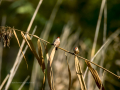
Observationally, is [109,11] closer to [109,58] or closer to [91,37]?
[91,37]

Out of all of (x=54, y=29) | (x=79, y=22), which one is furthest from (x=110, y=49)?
(x=54, y=29)

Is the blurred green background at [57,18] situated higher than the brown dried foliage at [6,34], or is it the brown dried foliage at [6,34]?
the blurred green background at [57,18]

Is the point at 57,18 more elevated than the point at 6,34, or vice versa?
the point at 57,18

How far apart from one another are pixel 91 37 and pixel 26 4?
1.05m

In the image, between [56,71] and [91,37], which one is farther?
[91,37]

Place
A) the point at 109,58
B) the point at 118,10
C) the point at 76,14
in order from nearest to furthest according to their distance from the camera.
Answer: the point at 109,58, the point at 118,10, the point at 76,14

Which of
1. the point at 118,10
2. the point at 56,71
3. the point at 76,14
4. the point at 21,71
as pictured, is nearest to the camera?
the point at 56,71

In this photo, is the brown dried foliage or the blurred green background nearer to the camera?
the brown dried foliage

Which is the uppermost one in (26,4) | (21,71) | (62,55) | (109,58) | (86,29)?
(26,4)

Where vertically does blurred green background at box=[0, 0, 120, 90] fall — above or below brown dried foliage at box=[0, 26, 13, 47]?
above

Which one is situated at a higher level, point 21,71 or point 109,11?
point 109,11

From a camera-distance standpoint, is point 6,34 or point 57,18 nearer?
point 6,34

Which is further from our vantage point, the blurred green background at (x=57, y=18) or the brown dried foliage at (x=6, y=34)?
the blurred green background at (x=57, y=18)

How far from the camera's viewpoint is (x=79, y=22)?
2.55 m
